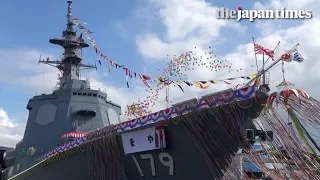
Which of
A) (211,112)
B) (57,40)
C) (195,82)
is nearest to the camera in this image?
(211,112)

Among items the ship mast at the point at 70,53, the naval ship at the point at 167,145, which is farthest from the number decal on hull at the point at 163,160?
the ship mast at the point at 70,53

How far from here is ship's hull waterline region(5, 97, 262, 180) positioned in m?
8.37

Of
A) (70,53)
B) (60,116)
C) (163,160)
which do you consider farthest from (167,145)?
(70,53)

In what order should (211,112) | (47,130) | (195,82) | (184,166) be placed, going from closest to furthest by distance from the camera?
(211,112)
(184,166)
(195,82)
(47,130)

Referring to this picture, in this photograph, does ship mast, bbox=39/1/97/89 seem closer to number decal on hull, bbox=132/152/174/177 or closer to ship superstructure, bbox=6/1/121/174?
ship superstructure, bbox=6/1/121/174

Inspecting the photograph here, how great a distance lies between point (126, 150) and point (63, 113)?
8088mm

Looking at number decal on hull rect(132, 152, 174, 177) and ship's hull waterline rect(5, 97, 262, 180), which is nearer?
ship's hull waterline rect(5, 97, 262, 180)

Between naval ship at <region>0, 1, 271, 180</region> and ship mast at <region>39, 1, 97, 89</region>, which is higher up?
ship mast at <region>39, 1, 97, 89</region>

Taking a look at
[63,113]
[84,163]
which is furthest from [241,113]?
[63,113]

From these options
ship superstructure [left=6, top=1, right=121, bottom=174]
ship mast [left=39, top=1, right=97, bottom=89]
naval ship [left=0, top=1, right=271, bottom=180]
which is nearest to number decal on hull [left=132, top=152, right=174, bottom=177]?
naval ship [left=0, top=1, right=271, bottom=180]

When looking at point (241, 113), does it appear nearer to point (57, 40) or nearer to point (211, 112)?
point (211, 112)

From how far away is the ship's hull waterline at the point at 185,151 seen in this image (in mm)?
8367

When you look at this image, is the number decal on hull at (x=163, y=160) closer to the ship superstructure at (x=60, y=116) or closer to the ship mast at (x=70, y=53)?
the ship superstructure at (x=60, y=116)

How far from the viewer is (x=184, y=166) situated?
30.8ft
